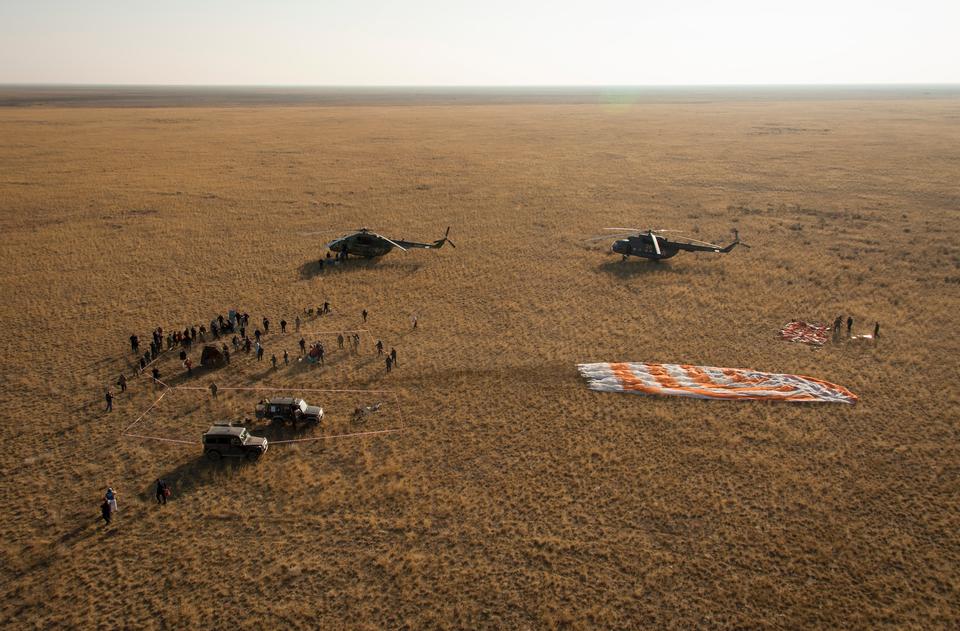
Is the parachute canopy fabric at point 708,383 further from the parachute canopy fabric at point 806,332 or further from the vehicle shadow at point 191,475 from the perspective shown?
the vehicle shadow at point 191,475

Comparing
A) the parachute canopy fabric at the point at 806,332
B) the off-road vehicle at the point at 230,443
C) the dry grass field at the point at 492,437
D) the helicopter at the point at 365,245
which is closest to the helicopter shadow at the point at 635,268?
the dry grass field at the point at 492,437

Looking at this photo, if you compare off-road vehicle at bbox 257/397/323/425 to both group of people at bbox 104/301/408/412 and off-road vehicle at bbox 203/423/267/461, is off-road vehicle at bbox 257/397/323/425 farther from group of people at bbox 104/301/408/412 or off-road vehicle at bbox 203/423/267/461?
group of people at bbox 104/301/408/412

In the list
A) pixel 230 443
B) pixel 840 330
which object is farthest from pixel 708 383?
pixel 230 443

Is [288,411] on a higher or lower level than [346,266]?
lower

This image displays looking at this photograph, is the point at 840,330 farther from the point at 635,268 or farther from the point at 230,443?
the point at 230,443

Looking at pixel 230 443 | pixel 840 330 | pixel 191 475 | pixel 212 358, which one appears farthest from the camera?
pixel 840 330

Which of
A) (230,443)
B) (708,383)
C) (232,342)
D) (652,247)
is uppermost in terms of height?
(652,247)

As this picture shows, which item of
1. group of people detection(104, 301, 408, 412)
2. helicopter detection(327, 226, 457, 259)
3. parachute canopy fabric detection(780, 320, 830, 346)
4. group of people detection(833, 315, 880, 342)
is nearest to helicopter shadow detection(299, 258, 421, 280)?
helicopter detection(327, 226, 457, 259)
